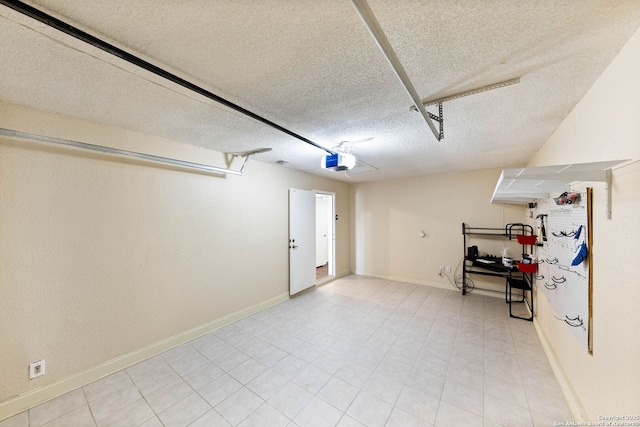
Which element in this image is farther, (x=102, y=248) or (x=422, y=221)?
(x=422, y=221)

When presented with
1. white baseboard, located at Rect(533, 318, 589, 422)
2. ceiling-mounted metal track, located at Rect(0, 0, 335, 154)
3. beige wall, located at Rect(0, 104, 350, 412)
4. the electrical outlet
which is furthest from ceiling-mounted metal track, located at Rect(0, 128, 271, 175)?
white baseboard, located at Rect(533, 318, 589, 422)

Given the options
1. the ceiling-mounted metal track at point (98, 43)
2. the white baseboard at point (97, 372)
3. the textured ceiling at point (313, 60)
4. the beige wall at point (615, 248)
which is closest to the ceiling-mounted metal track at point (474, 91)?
the textured ceiling at point (313, 60)

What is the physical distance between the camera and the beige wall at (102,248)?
184cm

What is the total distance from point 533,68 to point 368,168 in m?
2.84

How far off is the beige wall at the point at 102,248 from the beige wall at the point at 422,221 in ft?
10.8

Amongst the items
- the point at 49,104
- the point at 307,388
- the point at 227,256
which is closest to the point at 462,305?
the point at 307,388

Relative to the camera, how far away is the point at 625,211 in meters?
1.18

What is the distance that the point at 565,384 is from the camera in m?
1.91

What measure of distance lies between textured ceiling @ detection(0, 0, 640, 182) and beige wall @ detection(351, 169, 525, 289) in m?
2.34

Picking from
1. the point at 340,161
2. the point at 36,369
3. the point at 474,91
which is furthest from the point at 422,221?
the point at 36,369

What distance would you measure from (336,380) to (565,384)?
1.89 m

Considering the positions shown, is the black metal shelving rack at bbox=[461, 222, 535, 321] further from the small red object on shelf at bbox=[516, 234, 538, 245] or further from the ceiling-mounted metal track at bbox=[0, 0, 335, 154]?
the ceiling-mounted metal track at bbox=[0, 0, 335, 154]

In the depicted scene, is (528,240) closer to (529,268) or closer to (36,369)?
(529,268)

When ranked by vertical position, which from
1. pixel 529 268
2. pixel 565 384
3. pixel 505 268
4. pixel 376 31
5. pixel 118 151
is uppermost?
pixel 376 31
